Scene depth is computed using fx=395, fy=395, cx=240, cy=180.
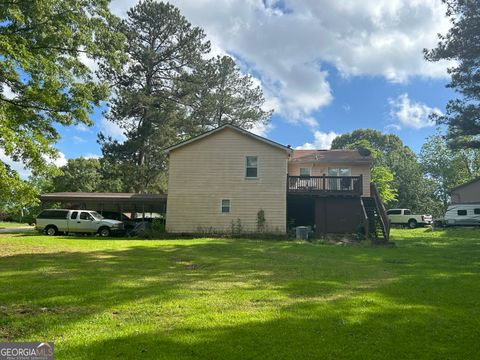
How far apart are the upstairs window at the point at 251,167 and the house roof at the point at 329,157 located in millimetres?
5237

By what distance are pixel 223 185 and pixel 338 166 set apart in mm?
9016

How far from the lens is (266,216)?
24.2m

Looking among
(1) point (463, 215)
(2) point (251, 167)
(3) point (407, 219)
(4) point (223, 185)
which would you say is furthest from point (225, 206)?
(1) point (463, 215)

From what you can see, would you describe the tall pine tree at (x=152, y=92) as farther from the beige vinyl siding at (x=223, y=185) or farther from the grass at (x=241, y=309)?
the grass at (x=241, y=309)

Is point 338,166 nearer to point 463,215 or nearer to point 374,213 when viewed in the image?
point 374,213

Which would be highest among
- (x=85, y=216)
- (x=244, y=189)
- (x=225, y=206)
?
(x=244, y=189)

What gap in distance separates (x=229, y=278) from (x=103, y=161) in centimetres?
3114

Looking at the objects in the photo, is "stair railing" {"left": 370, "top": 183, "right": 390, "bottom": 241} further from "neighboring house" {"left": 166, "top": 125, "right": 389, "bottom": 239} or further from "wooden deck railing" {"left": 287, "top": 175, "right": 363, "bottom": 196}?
"wooden deck railing" {"left": 287, "top": 175, "right": 363, "bottom": 196}

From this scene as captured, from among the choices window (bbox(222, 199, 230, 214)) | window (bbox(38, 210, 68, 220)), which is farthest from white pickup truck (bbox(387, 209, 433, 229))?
window (bbox(38, 210, 68, 220))

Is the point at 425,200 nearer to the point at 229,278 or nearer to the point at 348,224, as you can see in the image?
the point at 348,224

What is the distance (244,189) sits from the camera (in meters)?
24.6

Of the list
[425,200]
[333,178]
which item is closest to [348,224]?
[333,178]

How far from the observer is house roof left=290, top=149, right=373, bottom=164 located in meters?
28.0

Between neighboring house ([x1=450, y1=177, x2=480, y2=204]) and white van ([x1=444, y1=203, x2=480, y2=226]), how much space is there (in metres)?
6.88
